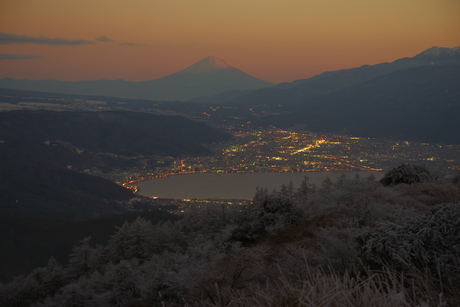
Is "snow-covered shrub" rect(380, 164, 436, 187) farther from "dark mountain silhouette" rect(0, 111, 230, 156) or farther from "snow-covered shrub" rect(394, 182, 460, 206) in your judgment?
"dark mountain silhouette" rect(0, 111, 230, 156)

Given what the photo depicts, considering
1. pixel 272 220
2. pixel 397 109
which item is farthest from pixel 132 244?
pixel 397 109

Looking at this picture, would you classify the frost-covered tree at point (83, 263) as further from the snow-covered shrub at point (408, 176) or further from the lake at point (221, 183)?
the lake at point (221, 183)

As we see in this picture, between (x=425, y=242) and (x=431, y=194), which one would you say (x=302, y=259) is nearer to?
(x=425, y=242)

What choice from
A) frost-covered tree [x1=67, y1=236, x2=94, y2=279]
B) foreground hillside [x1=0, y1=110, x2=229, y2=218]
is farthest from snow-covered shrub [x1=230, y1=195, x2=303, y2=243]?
foreground hillside [x1=0, y1=110, x2=229, y2=218]

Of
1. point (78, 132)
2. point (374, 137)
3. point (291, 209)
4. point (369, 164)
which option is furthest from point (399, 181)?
point (374, 137)

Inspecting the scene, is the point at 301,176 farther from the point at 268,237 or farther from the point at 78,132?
the point at 78,132

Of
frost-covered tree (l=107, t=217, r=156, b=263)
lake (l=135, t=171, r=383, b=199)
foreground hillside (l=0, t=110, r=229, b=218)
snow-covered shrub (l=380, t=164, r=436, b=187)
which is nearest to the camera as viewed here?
snow-covered shrub (l=380, t=164, r=436, b=187)

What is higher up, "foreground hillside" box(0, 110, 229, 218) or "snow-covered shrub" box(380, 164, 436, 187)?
"snow-covered shrub" box(380, 164, 436, 187)
